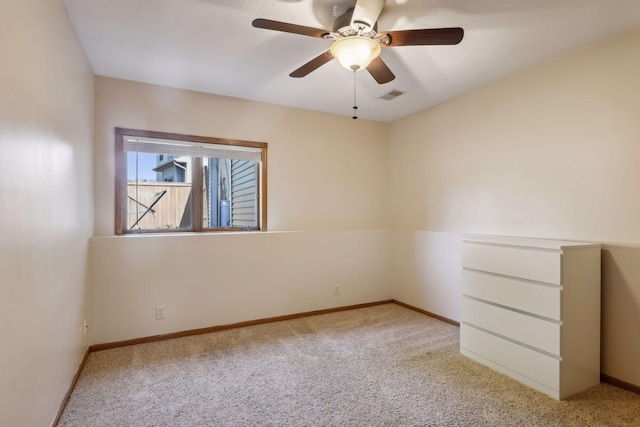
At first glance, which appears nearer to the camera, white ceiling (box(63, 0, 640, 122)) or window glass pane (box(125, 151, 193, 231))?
white ceiling (box(63, 0, 640, 122))

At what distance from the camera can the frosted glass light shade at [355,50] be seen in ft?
6.08

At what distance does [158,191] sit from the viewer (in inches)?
129

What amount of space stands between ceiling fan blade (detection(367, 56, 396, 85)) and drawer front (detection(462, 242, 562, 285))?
1534 mm

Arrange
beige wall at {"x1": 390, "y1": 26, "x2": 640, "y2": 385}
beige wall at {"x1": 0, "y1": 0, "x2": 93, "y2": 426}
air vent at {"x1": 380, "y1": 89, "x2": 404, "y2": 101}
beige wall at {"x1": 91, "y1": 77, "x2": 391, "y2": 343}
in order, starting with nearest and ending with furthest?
beige wall at {"x1": 0, "y1": 0, "x2": 93, "y2": 426}
beige wall at {"x1": 390, "y1": 26, "x2": 640, "y2": 385}
beige wall at {"x1": 91, "y1": 77, "x2": 391, "y2": 343}
air vent at {"x1": 380, "y1": 89, "x2": 404, "y2": 101}

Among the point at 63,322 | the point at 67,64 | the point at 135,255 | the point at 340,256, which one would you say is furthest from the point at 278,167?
the point at 63,322

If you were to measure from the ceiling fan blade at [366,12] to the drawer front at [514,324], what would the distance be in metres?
2.24

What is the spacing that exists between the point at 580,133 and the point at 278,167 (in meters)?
2.83

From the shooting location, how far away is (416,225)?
407cm

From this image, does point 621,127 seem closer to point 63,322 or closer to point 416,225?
point 416,225

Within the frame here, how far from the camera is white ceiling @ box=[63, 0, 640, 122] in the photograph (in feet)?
6.49

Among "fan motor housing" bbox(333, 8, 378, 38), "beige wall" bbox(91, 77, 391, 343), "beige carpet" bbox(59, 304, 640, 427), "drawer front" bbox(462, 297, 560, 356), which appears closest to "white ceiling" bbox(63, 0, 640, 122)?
"fan motor housing" bbox(333, 8, 378, 38)

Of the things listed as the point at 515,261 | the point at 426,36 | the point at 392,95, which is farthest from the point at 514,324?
the point at 392,95

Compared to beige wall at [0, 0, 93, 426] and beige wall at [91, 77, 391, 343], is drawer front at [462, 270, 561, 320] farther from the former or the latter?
beige wall at [0, 0, 93, 426]

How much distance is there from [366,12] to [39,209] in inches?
78.1
